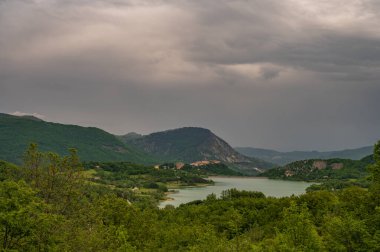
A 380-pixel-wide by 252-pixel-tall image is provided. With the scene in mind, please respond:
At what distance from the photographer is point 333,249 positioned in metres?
37.0

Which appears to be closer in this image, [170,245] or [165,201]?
[170,245]

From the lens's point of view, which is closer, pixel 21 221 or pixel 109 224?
pixel 21 221

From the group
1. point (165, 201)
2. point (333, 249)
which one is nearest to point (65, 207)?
point (333, 249)

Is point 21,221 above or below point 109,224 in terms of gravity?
above

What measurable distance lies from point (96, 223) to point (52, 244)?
14342 mm

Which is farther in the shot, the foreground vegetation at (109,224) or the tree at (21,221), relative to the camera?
the foreground vegetation at (109,224)

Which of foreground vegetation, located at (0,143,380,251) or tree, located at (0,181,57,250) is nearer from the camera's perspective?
tree, located at (0,181,57,250)

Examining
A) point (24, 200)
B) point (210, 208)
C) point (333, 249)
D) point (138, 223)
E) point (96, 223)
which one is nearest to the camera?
point (24, 200)

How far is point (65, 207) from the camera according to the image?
49.8 metres

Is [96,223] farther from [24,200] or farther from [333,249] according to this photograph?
[333,249]

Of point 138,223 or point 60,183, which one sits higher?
point 60,183

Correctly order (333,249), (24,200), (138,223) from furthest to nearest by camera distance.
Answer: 1. (138,223)
2. (333,249)
3. (24,200)

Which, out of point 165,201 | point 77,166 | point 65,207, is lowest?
point 165,201

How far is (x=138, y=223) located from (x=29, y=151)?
1595 cm
